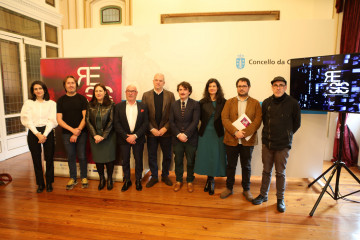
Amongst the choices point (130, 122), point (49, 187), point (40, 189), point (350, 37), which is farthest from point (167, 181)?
point (350, 37)

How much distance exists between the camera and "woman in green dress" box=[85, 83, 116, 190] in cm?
295

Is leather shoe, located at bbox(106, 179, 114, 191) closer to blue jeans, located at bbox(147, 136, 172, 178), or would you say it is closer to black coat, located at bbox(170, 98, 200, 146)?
blue jeans, located at bbox(147, 136, 172, 178)

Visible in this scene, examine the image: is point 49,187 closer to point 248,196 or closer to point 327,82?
point 248,196

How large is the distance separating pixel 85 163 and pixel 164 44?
7.12 ft

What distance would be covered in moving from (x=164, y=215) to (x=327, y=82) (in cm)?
251

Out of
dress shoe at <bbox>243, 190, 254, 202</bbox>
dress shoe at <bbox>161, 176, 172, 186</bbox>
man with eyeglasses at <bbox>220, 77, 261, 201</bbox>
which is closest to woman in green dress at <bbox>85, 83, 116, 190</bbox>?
dress shoe at <bbox>161, 176, 172, 186</bbox>

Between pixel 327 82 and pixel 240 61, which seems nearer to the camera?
pixel 327 82

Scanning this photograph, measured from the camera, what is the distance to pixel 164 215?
2.51 m

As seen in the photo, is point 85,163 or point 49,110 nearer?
point 49,110

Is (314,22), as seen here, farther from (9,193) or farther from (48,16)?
(48,16)

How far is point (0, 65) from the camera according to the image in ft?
14.3

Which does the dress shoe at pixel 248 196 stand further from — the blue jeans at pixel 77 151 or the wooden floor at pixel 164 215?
the blue jeans at pixel 77 151

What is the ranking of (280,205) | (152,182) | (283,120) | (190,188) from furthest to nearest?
1. (152,182)
2. (190,188)
3. (280,205)
4. (283,120)

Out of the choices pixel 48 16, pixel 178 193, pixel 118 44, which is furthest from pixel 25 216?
pixel 48 16
